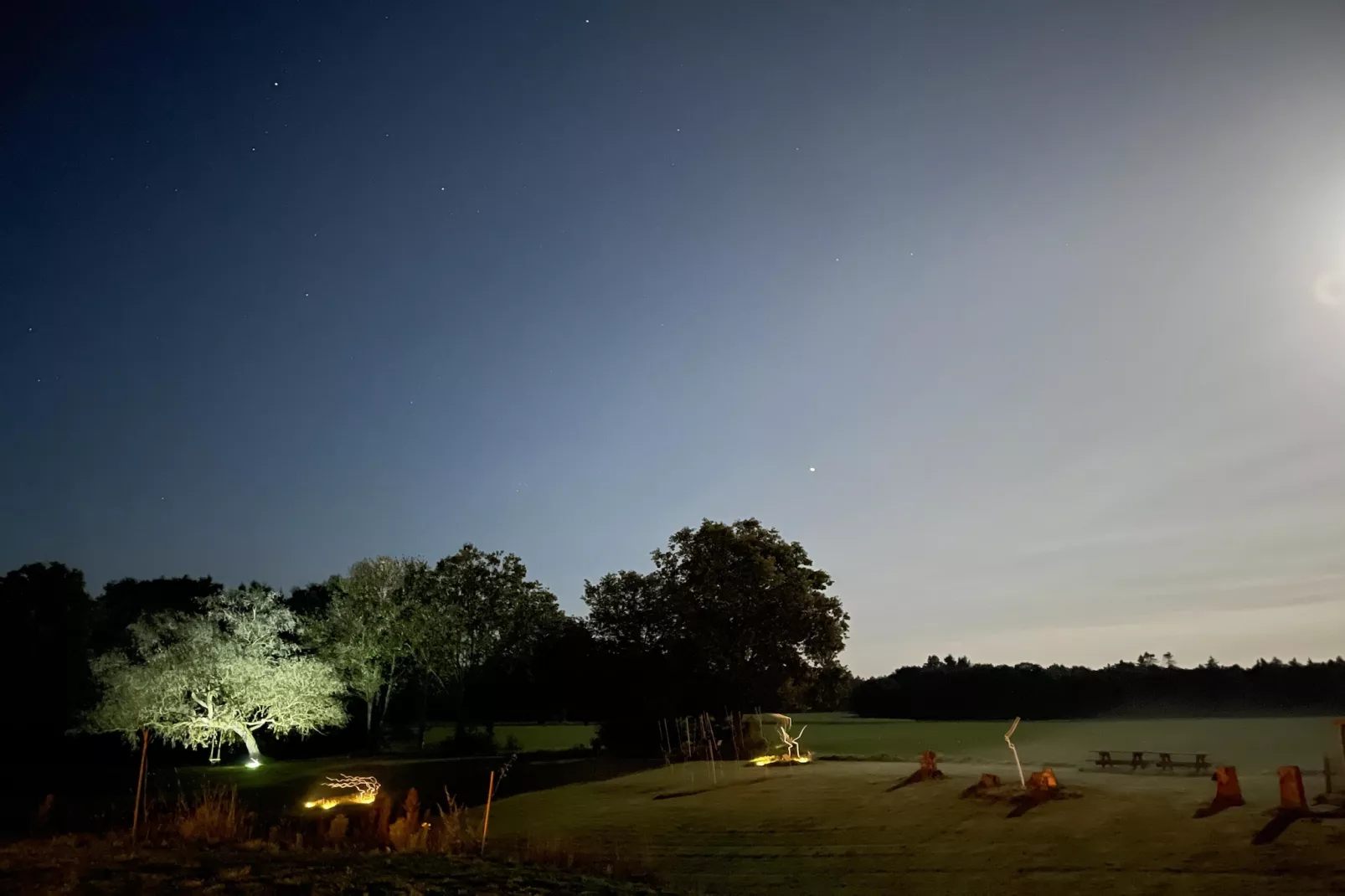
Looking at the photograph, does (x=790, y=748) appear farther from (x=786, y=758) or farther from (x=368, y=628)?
(x=368, y=628)

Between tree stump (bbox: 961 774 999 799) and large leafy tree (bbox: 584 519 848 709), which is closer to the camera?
tree stump (bbox: 961 774 999 799)

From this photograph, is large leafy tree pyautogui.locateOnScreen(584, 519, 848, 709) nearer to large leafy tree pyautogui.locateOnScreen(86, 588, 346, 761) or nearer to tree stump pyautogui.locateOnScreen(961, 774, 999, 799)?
large leafy tree pyautogui.locateOnScreen(86, 588, 346, 761)

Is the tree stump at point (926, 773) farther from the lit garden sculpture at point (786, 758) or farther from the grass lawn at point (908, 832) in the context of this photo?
the lit garden sculpture at point (786, 758)

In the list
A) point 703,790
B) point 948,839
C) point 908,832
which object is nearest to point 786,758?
point 703,790

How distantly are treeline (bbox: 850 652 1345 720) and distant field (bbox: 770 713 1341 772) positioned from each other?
5.52 m

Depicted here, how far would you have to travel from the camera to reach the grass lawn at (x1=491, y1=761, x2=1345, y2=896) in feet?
42.7

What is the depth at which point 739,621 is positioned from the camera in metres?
45.1

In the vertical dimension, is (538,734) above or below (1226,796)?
below

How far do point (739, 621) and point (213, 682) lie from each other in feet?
90.9

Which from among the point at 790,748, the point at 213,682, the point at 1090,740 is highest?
the point at 213,682

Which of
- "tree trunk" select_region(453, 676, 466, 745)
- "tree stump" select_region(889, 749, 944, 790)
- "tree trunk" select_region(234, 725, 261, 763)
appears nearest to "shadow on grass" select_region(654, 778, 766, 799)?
"tree stump" select_region(889, 749, 944, 790)

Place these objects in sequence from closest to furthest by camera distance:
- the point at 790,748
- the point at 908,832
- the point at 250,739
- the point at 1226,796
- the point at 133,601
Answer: the point at 1226,796 < the point at 908,832 < the point at 790,748 < the point at 250,739 < the point at 133,601

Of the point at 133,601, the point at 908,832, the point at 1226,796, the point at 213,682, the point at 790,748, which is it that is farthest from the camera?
the point at 133,601

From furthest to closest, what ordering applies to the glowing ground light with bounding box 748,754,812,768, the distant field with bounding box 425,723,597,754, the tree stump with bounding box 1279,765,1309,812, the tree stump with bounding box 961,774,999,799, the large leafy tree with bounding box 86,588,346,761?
the distant field with bounding box 425,723,597,754
the large leafy tree with bounding box 86,588,346,761
the glowing ground light with bounding box 748,754,812,768
the tree stump with bounding box 961,774,999,799
the tree stump with bounding box 1279,765,1309,812
